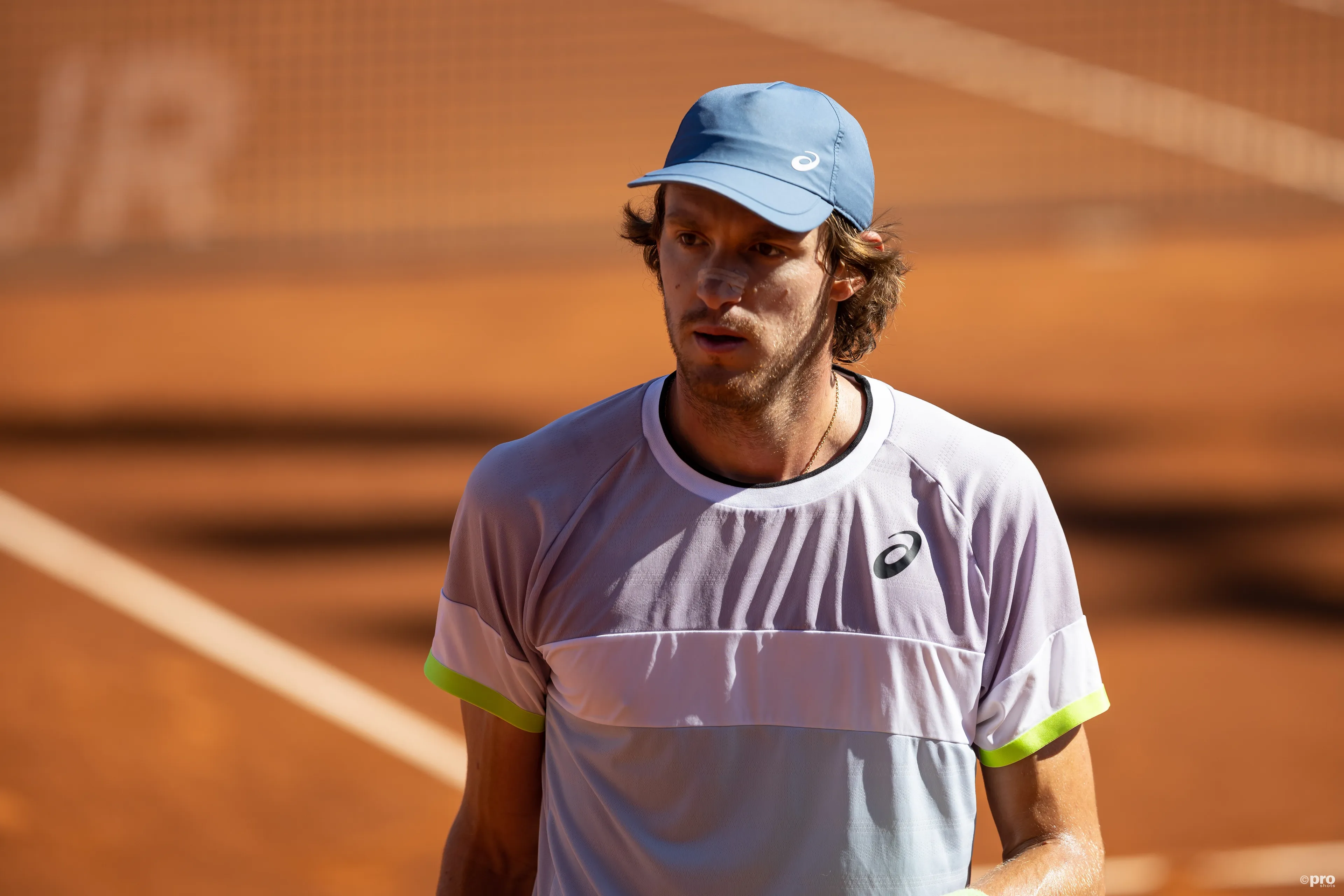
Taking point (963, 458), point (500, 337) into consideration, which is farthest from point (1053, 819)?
point (500, 337)

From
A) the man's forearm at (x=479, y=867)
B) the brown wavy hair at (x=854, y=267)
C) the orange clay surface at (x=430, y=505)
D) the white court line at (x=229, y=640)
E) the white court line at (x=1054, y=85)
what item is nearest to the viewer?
the brown wavy hair at (x=854, y=267)

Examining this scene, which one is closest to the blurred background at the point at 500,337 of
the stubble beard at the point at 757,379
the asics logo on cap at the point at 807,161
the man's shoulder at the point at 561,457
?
the man's shoulder at the point at 561,457

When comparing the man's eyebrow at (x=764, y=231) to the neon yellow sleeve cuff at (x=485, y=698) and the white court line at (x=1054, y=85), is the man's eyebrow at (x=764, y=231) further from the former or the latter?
the white court line at (x=1054, y=85)

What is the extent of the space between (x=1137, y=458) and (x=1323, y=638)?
6.32ft

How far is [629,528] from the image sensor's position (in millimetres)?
2438

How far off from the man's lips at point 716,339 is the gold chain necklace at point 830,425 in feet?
0.87

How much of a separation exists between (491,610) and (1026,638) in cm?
98

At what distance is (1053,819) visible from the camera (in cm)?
239

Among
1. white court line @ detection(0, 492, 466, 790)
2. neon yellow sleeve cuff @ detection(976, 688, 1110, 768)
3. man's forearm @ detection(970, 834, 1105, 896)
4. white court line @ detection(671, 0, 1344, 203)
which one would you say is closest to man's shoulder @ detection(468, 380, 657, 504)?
neon yellow sleeve cuff @ detection(976, 688, 1110, 768)

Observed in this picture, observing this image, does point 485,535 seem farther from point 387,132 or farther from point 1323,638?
point 387,132

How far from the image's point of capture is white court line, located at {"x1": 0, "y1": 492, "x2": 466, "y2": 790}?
662 cm

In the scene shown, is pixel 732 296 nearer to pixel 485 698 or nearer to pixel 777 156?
pixel 777 156

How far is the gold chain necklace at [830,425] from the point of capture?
2492mm

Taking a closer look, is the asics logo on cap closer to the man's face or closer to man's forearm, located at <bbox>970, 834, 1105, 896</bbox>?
the man's face
